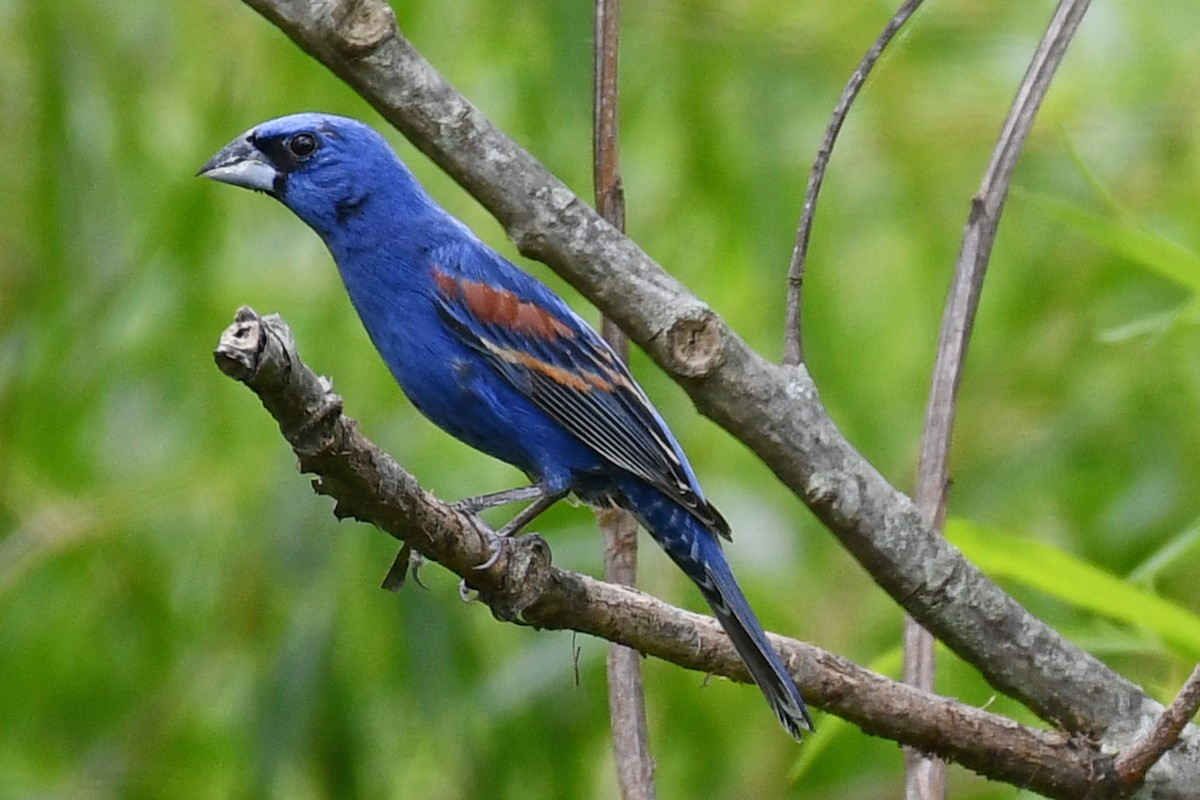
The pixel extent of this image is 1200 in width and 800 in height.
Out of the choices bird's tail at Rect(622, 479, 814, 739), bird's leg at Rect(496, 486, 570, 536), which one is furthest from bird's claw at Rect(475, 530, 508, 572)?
bird's tail at Rect(622, 479, 814, 739)

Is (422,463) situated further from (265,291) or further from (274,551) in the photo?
(265,291)

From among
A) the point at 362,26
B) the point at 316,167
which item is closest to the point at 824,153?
the point at 362,26

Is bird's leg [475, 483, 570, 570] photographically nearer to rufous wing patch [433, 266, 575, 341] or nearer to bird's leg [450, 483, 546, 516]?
bird's leg [450, 483, 546, 516]

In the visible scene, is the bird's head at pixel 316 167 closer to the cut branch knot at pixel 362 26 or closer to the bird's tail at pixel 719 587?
the bird's tail at pixel 719 587

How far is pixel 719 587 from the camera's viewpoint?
118 inches

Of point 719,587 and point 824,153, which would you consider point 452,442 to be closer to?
point 719,587

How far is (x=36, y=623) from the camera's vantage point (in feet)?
13.8

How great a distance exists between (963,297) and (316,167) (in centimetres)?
141

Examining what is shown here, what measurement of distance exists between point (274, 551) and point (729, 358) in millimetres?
1901

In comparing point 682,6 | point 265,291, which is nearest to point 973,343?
point 682,6

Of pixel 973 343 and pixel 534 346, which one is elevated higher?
pixel 973 343

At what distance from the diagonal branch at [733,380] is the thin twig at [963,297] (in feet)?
0.89

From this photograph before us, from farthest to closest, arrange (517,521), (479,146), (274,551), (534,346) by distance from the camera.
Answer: (274,551) → (534,346) → (517,521) → (479,146)

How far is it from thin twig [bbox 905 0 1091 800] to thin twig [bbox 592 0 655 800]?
16.8 inches
